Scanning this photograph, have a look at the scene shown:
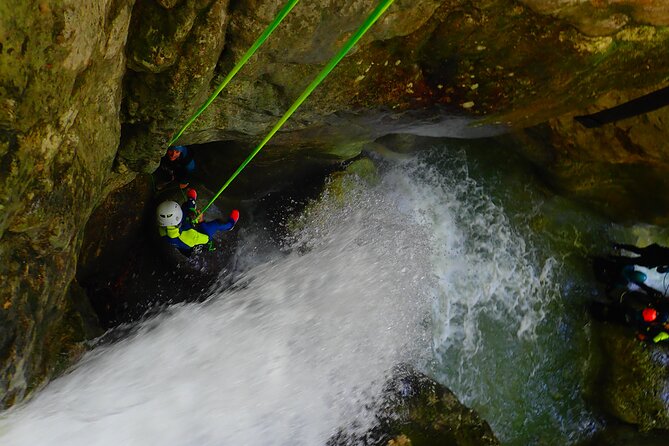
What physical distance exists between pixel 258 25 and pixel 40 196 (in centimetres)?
152

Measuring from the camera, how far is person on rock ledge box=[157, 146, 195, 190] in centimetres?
552

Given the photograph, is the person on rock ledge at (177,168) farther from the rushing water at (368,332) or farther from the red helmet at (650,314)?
the red helmet at (650,314)

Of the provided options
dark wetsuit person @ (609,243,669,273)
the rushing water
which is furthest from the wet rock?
dark wetsuit person @ (609,243,669,273)

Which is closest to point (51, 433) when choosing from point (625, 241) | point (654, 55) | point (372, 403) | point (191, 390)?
point (191, 390)

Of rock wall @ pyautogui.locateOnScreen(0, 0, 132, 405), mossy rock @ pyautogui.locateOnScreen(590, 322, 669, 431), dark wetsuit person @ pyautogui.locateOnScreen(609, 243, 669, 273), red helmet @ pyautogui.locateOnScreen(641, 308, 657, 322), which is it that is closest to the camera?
rock wall @ pyautogui.locateOnScreen(0, 0, 132, 405)

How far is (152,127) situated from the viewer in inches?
136

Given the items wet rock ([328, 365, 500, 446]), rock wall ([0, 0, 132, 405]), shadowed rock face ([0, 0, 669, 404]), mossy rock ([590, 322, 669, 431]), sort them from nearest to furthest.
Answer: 1. rock wall ([0, 0, 132, 405])
2. shadowed rock face ([0, 0, 669, 404])
3. wet rock ([328, 365, 500, 446])
4. mossy rock ([590, 322, 669, 431])

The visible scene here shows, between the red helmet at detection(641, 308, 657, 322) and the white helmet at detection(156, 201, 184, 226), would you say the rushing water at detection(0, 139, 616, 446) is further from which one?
Result: the red helmet at detection(641, 308, 657, 322)

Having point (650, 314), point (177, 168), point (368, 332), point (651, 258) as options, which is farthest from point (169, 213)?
point (651, 258)

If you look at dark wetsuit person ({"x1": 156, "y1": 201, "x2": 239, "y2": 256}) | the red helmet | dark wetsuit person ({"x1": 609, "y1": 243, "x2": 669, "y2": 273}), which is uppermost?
dark wetsuit person ({"x1": 156, "y1": 201, "x2": 239, "y2": 256})

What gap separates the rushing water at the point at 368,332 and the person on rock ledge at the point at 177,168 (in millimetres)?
974

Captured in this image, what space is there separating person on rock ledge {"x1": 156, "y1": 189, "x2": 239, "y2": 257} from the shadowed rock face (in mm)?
550

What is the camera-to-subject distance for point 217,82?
334 cm

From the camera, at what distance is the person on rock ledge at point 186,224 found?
524 centimetres
